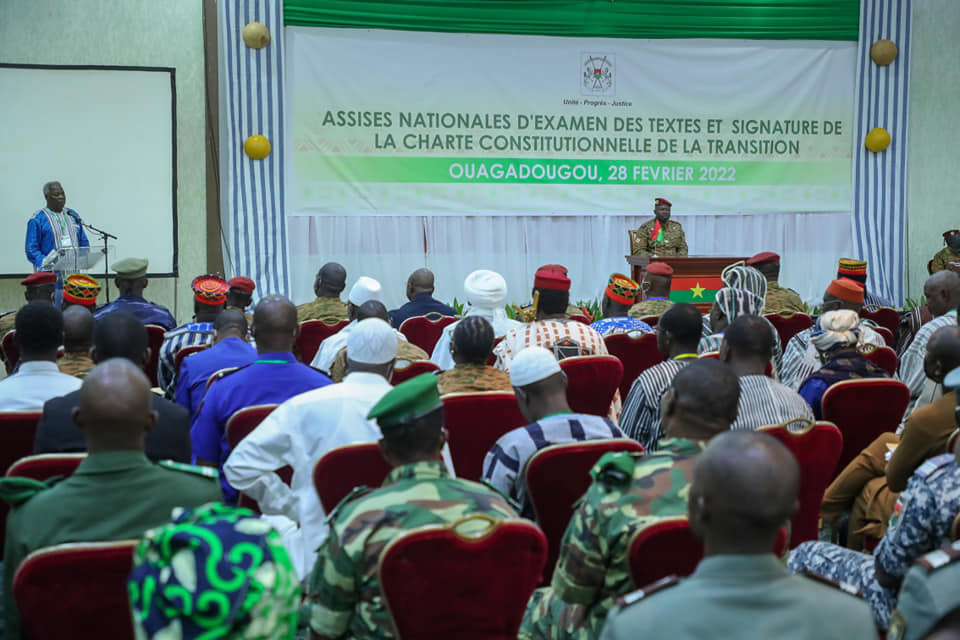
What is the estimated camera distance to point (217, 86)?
388 inches

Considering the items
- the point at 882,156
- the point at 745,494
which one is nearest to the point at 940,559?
the point at 745,494

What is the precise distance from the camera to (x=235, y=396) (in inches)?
133

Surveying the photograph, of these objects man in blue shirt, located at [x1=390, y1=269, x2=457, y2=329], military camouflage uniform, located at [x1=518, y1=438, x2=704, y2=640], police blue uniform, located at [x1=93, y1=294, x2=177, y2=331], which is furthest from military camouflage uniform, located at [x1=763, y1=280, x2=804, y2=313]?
military camouflage uniform, located at [x1=518, y1=438, x2=704, y2=640]

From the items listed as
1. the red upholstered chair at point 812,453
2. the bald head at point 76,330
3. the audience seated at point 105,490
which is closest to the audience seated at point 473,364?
Answer: the red upholstered chair at point 812,453

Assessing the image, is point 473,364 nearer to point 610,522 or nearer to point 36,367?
point 36,367

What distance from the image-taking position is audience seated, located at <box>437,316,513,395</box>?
362cm

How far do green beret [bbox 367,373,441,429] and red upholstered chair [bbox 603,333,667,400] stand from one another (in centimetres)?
294

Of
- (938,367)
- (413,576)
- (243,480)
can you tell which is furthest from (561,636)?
(938,367)

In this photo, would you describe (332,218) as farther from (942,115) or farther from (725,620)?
(725,620)

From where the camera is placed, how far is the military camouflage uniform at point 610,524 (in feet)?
6.59

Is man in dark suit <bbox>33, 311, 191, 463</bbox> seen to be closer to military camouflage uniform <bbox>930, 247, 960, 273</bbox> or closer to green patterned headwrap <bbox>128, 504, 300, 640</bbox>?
green patterned headwrap <bbox>128, 504, 300, 640</bbox>

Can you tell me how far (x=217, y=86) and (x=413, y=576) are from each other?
8.91m

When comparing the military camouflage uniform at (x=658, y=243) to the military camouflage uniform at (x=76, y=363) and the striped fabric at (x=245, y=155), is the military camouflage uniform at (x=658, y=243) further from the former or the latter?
the military camouflage uniform at (x=76, y=363)

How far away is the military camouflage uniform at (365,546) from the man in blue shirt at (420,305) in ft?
13.6
